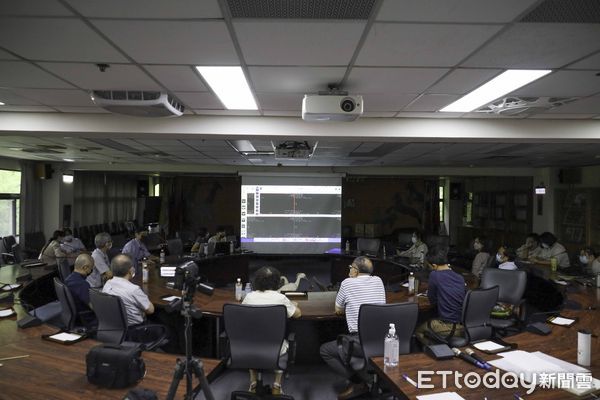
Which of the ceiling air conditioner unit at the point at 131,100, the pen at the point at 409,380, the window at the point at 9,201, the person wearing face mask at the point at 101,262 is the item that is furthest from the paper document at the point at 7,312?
the window at the point at 9,201

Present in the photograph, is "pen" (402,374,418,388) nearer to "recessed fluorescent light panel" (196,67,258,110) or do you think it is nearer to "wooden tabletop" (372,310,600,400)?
"wooden tabletop" (372,310,600,400)

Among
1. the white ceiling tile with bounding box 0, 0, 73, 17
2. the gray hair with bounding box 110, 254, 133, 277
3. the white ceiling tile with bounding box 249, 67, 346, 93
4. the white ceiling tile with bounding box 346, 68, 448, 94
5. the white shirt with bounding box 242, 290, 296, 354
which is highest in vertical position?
the white ceiling tile with bounding box 346, 68, 448, 94

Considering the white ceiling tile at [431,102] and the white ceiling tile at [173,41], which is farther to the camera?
the white ceiling tile at [431,102]

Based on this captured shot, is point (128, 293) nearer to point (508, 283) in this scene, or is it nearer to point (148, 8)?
point (148, 8)

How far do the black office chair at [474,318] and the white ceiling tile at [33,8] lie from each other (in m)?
3.65

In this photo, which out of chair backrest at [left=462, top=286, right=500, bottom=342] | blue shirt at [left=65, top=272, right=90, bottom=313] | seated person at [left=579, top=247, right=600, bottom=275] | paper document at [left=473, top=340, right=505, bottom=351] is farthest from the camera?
seated person at [left=579, top=247, right=600, bottom=275]

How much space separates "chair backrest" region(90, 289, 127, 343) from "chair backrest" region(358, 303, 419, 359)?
6.50 ft

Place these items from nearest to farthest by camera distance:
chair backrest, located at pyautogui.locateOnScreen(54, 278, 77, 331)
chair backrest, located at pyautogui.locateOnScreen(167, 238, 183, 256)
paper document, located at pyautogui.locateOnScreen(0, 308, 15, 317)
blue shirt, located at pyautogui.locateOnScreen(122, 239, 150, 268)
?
1. paper document, located at pyautogui.locateOnScreen(0, 308, 15, 317)
2. chair backrest, located at pyautogui.locateOnScreen(54, 278, 77, 331)
3. blue shirt, located at pyautogui.locateOnScreen(122, 239, 150, 268)
4. chair backrest, located at pyautogui.locateOnScreen(167, 238, 183, 256)

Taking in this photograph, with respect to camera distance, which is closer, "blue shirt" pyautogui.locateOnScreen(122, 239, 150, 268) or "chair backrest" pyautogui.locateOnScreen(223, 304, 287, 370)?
"chair backrest" pyautogui.locateOnScreen(223, 304, 287, 370)

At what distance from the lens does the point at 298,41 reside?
2.37 meters

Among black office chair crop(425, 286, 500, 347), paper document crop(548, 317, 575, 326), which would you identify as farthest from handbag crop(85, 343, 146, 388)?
paper document crop(548, 317, 575, 326)

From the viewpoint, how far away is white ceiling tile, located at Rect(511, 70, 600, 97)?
298cm

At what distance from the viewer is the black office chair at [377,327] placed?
10.0 feet

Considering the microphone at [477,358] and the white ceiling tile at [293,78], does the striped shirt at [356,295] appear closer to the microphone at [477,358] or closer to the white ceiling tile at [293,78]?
the microphone at [477,358]
